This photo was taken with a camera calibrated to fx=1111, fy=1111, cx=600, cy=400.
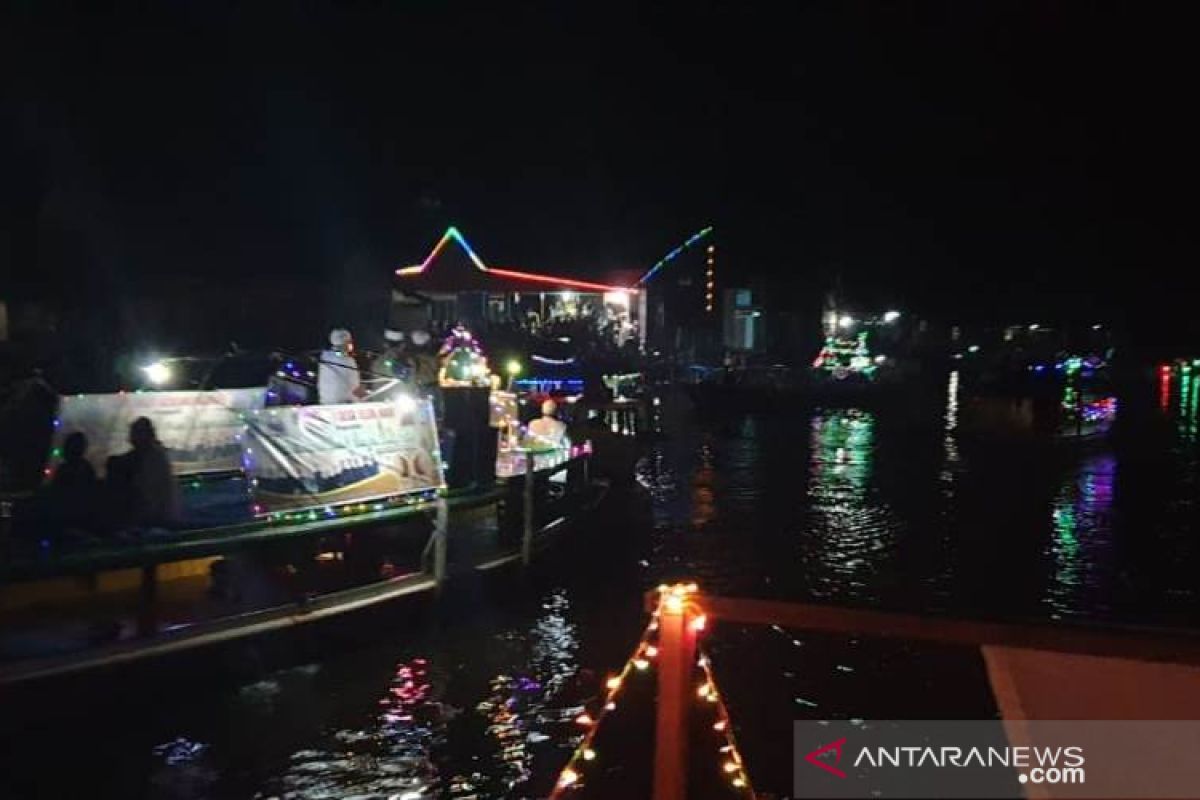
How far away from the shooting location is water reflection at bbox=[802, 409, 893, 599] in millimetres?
12863

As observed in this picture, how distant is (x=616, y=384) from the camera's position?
23.9 metres

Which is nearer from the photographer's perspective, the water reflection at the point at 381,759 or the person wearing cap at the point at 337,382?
the water reflection at the point at 381,759

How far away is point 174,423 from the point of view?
10.3m

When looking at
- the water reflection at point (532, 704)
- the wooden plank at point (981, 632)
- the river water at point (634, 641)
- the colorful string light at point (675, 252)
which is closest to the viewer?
the wooden plank at point (981, 632)

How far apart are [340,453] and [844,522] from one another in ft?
29.3

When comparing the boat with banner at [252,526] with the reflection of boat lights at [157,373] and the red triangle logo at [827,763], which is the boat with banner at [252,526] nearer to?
the reflection of boat lights at [157,373]

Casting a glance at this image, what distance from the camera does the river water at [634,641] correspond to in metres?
7.11

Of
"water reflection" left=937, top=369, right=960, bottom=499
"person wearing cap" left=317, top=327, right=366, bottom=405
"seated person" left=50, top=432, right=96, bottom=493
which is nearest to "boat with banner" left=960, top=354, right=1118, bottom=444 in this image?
"water reflection" left=937, top=369, right=960, bottom=499

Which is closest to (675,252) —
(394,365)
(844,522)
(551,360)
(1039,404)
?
(1039,404)

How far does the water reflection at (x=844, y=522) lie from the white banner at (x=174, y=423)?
6366 millimetres

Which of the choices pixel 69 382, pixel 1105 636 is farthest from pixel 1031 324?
pixel 1105 636

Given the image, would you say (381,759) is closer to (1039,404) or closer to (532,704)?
(532,704)

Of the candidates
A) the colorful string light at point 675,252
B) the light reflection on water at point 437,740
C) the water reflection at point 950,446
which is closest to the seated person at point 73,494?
the light reflection on water at point 437,740

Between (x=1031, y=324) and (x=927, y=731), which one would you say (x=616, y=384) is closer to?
(x=927, y=731)
